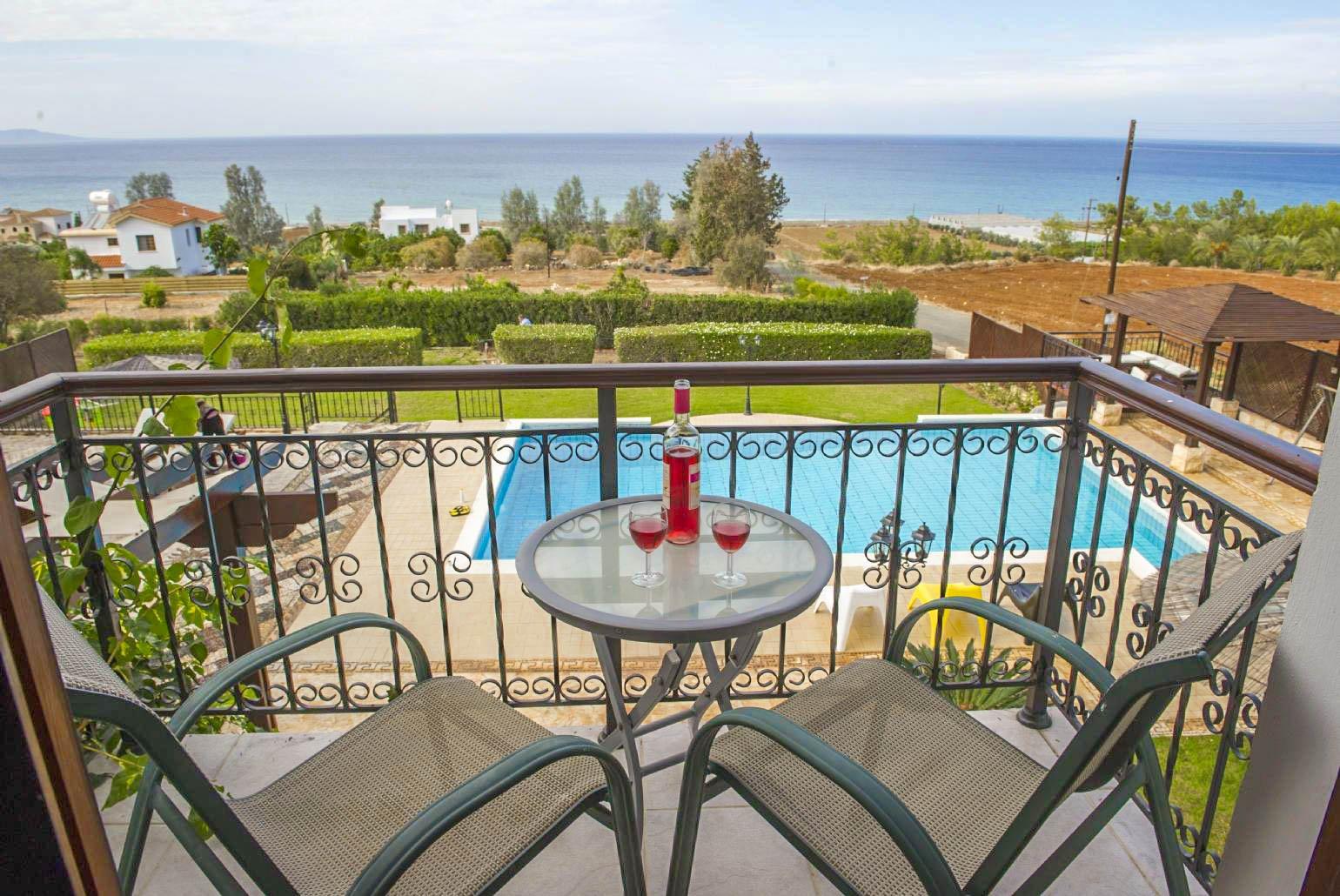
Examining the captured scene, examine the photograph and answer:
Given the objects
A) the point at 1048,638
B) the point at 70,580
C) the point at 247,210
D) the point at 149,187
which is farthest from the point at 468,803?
the point at 149,187

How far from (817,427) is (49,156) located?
355 ft

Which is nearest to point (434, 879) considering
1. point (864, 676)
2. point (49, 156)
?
point (864, 676)

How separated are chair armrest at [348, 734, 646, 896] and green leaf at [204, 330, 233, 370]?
1530mm

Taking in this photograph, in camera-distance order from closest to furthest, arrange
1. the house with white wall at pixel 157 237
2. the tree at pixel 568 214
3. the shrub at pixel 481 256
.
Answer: the shrub at pixel 481 256 → the house with white wall at pixel 157 237 → the tree at pixel 568 214

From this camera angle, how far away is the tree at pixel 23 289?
21078mm

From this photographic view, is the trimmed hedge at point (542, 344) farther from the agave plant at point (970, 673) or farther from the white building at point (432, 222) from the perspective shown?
the white building at point (432, 222)

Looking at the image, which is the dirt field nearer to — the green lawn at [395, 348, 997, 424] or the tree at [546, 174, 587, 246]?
the green lawn at [395, 348, 997, 424]

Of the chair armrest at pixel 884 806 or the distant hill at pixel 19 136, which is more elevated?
the distant hill at pixel 19 136

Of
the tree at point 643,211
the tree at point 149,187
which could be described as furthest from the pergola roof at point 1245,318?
the tree at point 149,187

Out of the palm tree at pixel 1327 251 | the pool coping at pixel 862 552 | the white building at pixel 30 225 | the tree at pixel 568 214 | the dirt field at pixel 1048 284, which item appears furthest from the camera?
the tree at pixel 568 214

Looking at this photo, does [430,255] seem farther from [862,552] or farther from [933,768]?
[933,768]

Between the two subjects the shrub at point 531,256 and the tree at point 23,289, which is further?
the shrub at point 531,256

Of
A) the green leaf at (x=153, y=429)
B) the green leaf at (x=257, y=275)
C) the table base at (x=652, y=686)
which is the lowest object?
the table base at (x=652, y=686)

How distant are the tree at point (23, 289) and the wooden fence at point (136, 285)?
0.46m
